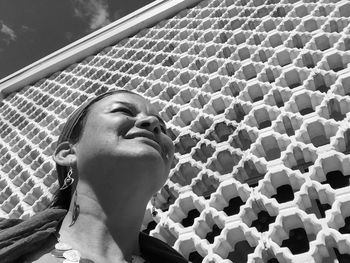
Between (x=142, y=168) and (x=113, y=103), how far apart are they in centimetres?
27

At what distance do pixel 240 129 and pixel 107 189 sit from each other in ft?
4.80

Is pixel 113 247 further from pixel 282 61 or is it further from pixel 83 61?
pixel 83 61

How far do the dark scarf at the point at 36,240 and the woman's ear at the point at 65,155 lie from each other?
160mm

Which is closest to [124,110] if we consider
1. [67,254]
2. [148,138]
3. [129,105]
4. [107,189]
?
[129,105]

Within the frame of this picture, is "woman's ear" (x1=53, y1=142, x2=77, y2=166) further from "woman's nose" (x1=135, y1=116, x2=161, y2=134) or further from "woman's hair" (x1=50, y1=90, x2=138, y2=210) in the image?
"woman's nose" (x1=135, y1=116, x2=161, y2=134)

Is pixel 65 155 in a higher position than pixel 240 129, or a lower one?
higher

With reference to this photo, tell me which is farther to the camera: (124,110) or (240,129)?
(240,129)

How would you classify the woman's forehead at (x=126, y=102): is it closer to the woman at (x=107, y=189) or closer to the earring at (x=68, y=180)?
the woman at (x=107, y=189)

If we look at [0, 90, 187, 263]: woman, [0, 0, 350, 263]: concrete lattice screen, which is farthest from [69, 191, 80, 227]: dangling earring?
[0, 0, 350, 263]: concrete lattice screen

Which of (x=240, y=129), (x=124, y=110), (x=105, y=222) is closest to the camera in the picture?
(x=105, y=222)

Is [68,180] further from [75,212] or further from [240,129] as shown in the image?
[240,129]

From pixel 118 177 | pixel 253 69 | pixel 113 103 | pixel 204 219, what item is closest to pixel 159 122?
pixel 113 103

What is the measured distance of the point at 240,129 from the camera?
2.71 metres

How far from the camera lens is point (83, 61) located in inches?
207
